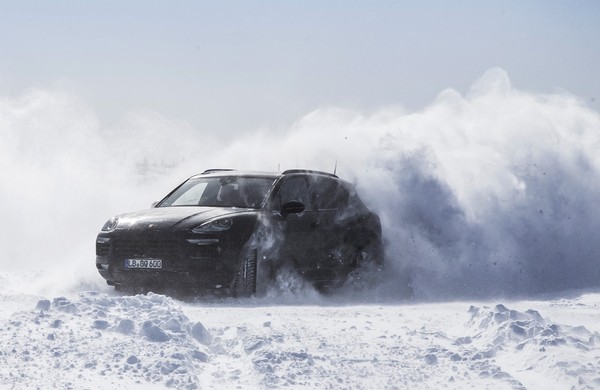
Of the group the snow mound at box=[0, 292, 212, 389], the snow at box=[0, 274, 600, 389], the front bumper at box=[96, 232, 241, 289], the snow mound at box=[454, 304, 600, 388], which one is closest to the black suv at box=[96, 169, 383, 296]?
the front bumper at box=[96, 232, 241, 289]

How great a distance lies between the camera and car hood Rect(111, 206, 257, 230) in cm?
861

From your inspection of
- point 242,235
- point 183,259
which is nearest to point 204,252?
point 183,259

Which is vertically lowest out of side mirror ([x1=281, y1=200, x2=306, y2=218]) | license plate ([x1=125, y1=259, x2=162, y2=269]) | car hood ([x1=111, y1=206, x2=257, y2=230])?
license plate ([x1=125, y1=259, x2=162, y2=269])

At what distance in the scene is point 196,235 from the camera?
27.7 feet

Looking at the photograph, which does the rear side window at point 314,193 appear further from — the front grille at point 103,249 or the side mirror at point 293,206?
the front grille at point 103,249

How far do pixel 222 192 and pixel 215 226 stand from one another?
1172 millimetres

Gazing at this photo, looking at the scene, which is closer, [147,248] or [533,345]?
[533,345]

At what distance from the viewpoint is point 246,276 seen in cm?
855

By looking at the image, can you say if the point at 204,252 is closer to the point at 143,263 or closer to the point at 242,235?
the point at 242,235

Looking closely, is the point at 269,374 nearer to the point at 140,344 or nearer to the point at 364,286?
the point at 140,344

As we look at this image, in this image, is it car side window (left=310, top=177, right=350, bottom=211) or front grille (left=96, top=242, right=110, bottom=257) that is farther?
car side window (left=310, top=177, right=350, bottom=211)

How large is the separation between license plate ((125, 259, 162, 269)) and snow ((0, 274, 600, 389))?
141cm

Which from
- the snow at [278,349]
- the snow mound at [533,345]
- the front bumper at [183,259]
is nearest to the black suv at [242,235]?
the front bumper at [183,259]

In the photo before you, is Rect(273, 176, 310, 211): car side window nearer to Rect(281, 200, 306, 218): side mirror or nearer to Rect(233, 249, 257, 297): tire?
Rect(281, 200, 306, 218): side mirror
